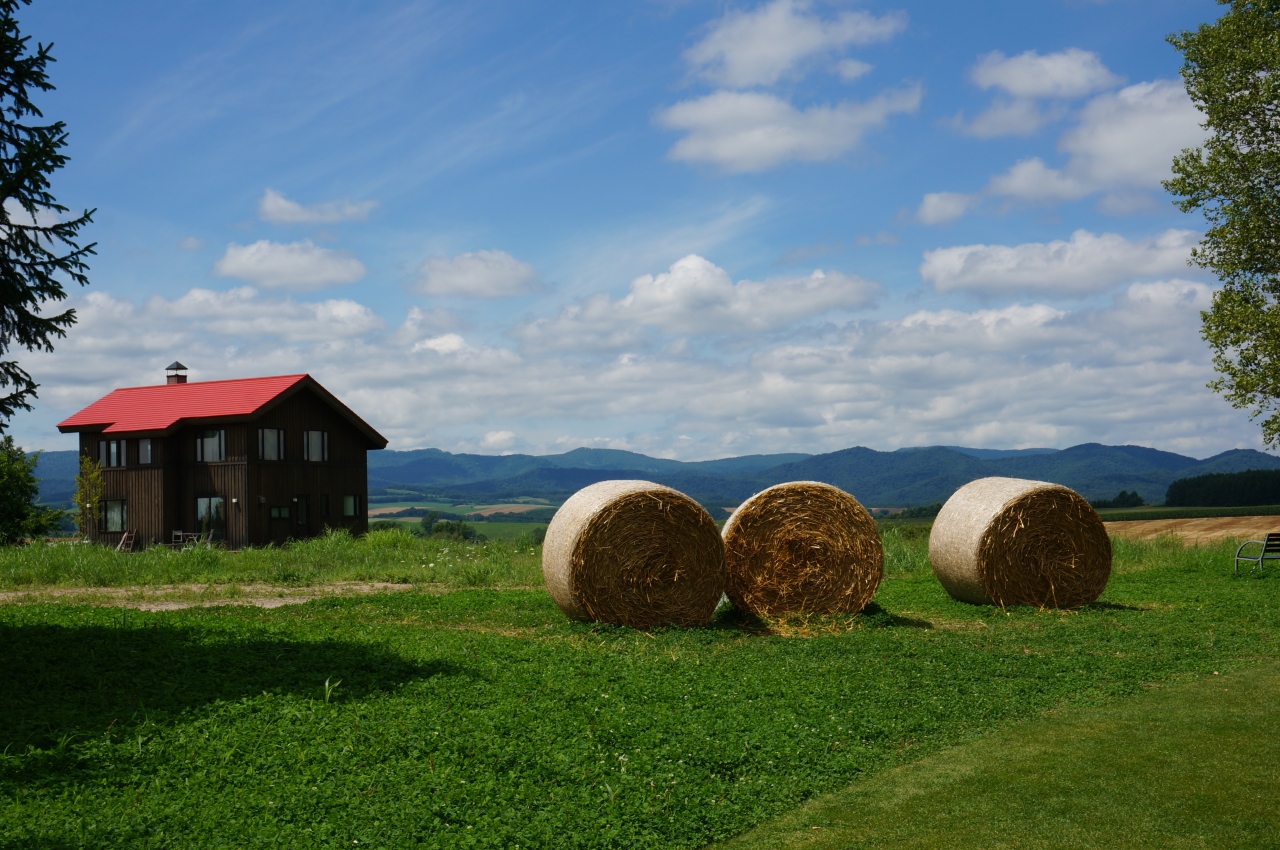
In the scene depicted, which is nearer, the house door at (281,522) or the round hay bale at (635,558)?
the round hay bale at (635,558)

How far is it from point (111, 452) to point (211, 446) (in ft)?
14.4

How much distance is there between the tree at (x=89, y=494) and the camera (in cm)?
3491

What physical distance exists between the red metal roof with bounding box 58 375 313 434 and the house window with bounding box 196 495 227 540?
2.81m

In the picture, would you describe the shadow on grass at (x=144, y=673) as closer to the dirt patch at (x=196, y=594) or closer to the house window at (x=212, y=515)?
the dirt patch at (x=196, y=594)

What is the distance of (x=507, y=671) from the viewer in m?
9.19

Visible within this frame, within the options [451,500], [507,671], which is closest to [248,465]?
[507,671]

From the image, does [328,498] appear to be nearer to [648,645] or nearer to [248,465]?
[248,465]

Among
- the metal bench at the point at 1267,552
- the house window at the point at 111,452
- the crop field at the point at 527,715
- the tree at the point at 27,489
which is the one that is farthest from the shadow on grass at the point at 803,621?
the tree at the point at 27,489

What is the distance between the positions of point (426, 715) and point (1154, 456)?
532 ft

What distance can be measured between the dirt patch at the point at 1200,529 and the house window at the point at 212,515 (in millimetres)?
27476

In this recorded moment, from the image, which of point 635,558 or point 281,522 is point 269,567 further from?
point 281,522

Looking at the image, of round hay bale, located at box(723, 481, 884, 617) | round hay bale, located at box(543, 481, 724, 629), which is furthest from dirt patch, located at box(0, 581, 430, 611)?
round hay bale, located at box(723, 481, 884, 617)

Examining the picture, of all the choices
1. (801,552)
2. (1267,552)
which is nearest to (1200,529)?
(1267,552)

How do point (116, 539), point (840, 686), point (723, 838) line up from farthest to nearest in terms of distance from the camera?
point (116, 539), point (840, 686), point (723, 838)
